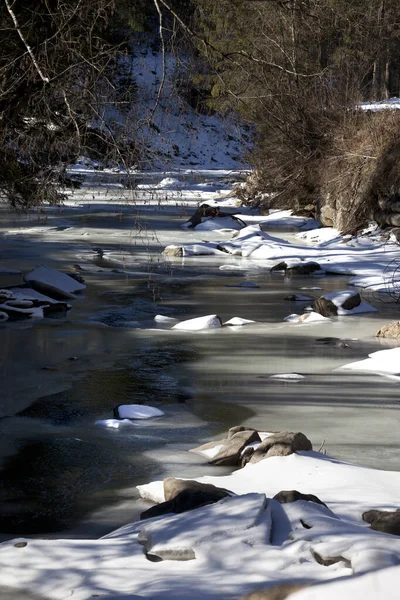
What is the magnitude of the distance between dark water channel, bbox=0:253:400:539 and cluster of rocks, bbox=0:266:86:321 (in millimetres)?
416

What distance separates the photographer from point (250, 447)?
6359 millimetres

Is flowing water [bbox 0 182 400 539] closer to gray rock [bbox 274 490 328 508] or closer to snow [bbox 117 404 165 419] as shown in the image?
snow [bbox 117 404 165 419]

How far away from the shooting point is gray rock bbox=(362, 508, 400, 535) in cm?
455

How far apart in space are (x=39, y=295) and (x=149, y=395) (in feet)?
18.6

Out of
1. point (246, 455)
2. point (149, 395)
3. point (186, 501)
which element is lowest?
point (149, 395)

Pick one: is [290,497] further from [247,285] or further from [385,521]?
[247,285]

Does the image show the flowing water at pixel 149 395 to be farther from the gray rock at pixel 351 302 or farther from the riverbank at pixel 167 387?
the gray rock at pixel 351 302

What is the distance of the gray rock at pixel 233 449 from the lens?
636 cm

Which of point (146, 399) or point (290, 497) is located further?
point (146, 399)

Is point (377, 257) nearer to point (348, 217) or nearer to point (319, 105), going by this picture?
point (348, 217)

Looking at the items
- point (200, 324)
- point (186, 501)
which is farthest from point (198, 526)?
point (200, 324)

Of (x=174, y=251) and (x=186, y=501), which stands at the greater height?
(x=186, y=501)

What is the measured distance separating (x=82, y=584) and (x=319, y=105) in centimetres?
2260

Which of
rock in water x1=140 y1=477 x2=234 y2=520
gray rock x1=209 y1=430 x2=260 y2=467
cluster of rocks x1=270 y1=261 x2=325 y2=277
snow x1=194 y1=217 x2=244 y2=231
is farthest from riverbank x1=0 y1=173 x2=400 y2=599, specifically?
snow x1=194 y1=217 x2=244 y2=231
